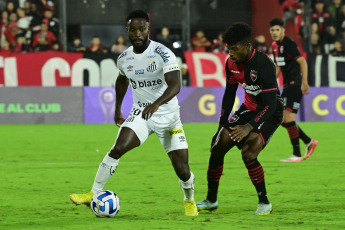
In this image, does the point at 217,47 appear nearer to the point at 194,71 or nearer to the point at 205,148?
the point at 194,71

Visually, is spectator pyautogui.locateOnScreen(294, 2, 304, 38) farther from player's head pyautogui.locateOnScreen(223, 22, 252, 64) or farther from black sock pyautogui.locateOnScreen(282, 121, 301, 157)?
player's head pyautogui.locateOnScreen(223, 22, 252, 64)

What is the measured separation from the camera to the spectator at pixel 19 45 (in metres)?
21.1

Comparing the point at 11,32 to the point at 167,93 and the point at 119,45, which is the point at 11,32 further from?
the point at 167,93

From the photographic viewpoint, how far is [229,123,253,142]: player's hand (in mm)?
6809

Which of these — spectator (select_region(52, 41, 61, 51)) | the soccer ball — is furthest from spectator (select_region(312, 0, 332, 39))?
the soccer ball

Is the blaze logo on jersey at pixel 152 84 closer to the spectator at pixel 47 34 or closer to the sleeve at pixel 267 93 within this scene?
the sleeve at pixel 267 93

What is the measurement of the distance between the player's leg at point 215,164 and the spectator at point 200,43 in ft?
49.9

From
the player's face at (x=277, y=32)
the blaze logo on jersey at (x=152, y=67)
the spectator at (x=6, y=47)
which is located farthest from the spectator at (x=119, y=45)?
the blaze logo on jersey at (x=152, y=67)

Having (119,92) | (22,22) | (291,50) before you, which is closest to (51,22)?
(22,22)

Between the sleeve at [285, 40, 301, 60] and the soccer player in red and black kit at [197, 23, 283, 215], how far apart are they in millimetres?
4527

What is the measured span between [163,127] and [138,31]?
0.92 metres

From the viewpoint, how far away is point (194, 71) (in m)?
21.6

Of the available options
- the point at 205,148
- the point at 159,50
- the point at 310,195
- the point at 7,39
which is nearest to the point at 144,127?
the point at 159,50

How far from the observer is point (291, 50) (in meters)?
11.6
